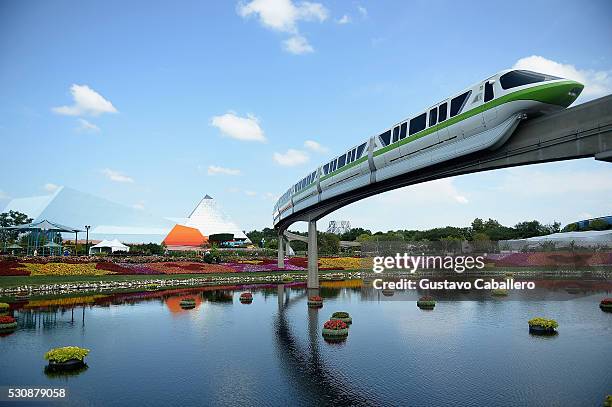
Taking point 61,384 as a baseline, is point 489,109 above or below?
above

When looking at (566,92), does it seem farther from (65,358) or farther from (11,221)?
(11,221)

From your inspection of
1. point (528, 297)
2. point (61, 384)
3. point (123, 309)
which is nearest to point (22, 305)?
point (123, 309)

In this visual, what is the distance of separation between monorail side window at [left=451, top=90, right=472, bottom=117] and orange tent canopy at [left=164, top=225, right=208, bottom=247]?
139270mm

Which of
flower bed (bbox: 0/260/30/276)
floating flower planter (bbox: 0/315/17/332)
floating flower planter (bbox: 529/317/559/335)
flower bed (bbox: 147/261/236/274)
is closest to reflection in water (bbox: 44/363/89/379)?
floating flower planter (bbox: 0/315/17/332)

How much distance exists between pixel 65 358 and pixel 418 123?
2622 cm

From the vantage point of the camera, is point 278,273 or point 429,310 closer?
point 429,310

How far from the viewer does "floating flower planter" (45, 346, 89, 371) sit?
76.0 ft

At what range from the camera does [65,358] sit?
23.4m

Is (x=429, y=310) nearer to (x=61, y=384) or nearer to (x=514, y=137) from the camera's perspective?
(x=514, y=137)

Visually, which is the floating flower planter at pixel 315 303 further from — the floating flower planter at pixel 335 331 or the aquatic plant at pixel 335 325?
the floating flower planter at pixel 335 331

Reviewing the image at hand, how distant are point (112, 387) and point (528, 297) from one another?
5124 cm

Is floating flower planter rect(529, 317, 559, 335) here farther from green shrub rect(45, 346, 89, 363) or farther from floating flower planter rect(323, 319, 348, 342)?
green shrub rect(45, 346, 89, 363)

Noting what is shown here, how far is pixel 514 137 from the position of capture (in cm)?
2261

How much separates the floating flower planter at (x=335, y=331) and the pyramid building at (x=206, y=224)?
432 ft
